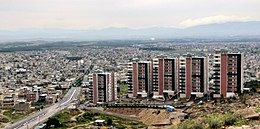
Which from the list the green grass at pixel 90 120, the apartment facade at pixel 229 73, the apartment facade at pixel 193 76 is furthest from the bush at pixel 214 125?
the apartment facade at pixel 193 76

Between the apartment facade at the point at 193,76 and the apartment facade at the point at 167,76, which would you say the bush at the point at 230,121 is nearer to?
the apartment facade at the point at 193,76

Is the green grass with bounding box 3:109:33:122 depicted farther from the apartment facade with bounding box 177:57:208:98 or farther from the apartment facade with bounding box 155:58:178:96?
the apartment facade with bounding box 177:57:208:98

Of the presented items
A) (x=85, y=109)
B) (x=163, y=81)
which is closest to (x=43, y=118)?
(x=85, y=109)

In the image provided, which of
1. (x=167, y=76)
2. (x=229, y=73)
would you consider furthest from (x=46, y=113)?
(x=229, y=73)

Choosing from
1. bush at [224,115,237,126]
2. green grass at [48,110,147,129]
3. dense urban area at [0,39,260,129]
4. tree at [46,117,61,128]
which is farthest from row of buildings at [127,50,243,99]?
bush at [224,115,237,126]

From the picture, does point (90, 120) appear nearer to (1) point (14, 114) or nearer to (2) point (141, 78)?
(1) point (14, 114)
